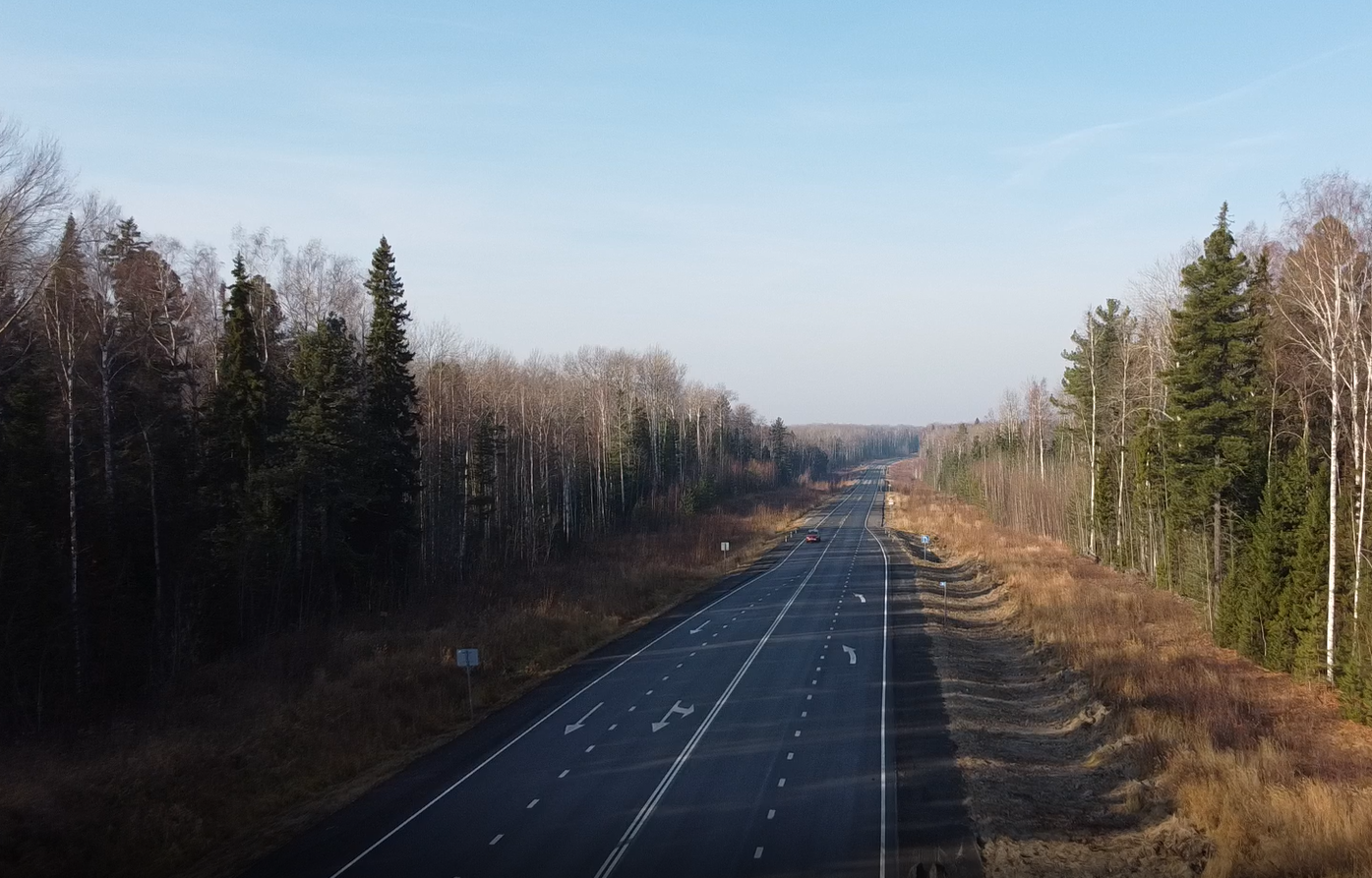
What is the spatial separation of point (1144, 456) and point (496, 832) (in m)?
38.9

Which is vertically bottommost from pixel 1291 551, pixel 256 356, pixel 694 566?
pixel 694 566

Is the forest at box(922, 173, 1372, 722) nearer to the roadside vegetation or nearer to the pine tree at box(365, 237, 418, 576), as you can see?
the roadside vegetation

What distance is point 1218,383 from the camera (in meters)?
32.1

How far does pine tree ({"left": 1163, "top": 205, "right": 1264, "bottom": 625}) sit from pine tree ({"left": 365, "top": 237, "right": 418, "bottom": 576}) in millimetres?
29410

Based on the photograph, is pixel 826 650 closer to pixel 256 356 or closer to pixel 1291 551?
pixel 1291 551

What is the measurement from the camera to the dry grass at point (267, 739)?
14.8m

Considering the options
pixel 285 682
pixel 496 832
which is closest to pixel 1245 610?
pixel 496 832

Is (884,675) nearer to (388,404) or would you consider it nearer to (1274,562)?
(1274,562)

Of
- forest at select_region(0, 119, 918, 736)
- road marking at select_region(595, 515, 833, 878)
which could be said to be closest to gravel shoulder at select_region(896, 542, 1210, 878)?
road marking at select_region(595, 515, 833, 878)

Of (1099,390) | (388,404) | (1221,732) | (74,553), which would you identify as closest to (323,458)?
(388,404)

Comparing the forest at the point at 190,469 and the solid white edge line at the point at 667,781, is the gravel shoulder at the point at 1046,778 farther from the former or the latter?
the forest at the point at 190,469

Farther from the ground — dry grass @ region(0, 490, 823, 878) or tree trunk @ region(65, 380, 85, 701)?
tree trunk @ region(65, 380, 85, 701)

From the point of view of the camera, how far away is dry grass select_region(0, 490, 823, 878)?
48.4 feet

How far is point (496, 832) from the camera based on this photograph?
1559 centimetres
